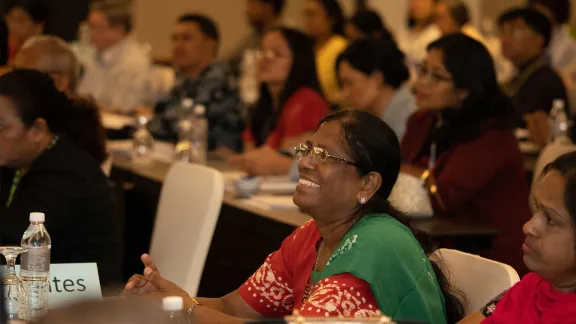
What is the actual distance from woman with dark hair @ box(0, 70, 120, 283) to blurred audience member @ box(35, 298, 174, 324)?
6.21 ft

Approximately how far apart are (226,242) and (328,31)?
426cm

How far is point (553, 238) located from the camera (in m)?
1.87

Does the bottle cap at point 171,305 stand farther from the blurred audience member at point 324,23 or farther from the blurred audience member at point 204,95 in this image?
the blurred audience member at point 324,23

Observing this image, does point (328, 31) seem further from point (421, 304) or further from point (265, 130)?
point (421, 304)

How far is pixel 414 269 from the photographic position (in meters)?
2.12

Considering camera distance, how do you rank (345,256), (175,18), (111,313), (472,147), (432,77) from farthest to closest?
(175,18) → (432,77) → (472,147) → (345,256) → (111,313)

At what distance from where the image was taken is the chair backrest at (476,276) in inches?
86.7

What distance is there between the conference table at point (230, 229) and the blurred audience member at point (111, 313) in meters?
1.86

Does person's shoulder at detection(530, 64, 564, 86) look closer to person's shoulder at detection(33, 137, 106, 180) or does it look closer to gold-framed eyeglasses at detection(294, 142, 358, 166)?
person's shoulder at detection(33, 137, 106, 180)

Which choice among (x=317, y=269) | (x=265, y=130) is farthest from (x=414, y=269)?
(x=265, y=130)

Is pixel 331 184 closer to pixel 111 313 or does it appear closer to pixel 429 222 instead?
pixel 111 313

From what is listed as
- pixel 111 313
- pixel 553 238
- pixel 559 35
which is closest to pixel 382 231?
pixel 553 238

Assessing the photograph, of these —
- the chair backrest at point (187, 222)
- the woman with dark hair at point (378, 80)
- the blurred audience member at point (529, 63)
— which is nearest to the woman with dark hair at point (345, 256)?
the chair backrest at point (187, 222)

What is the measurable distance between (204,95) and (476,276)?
151 inches
